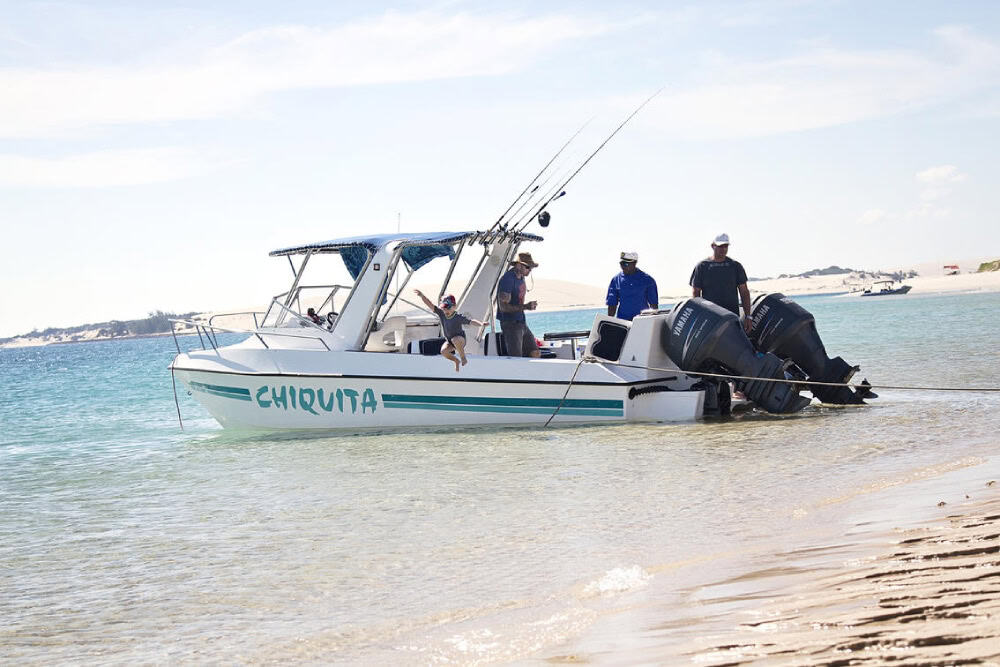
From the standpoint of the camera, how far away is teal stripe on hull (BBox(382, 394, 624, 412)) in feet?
35.4

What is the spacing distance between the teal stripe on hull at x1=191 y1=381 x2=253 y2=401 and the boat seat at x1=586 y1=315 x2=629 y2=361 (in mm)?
4339

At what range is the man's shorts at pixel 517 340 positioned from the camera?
1130 cm

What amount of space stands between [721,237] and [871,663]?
8268mm

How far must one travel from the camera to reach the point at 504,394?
11.0 metres

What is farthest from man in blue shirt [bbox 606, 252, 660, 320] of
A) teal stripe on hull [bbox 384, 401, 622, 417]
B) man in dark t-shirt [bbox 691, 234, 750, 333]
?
teal stripe on hull [bbox 384, 401, 622, 417]

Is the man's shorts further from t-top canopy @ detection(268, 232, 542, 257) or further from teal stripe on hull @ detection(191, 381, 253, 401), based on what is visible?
teal stripe on hull @ detection(191, 381, 253, 401)

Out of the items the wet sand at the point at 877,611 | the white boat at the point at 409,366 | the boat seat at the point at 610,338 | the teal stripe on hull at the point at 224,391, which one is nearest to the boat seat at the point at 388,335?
the white boat at the point at 409,366

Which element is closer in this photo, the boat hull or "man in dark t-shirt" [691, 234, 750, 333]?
the boat hull

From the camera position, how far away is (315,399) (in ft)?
37.4

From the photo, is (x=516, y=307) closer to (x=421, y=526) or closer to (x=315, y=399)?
(x=315, y=399)

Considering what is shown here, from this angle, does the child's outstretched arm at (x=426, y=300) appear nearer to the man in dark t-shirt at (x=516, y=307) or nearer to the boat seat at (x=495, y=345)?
the man in dark t-shirt at (x=516, y=307)

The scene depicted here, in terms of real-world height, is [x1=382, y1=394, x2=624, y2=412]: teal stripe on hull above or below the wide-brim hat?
below

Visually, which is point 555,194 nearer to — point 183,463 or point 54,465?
point 183,463

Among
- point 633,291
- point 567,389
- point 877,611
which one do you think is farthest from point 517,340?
point 877,611
